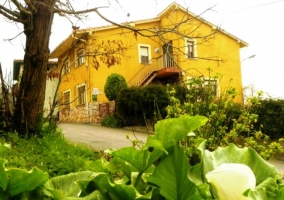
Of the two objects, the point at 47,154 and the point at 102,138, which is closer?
the point at 47,154

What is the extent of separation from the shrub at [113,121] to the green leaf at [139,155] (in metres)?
15.7

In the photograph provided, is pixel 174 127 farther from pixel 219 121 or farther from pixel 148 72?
pixel 148 72

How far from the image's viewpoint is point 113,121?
16.6m

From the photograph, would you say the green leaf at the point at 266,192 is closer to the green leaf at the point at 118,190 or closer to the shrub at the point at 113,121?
the green leaf at the point at 118,190

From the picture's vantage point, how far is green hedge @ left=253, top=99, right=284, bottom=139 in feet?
39.1

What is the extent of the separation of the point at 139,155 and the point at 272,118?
1221 centimetres

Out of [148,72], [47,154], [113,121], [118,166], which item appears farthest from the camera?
[148,72]

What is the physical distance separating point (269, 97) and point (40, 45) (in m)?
8.71

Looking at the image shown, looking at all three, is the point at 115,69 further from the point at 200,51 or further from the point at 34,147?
the point at 34,147

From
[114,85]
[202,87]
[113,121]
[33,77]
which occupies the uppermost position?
[114,85]

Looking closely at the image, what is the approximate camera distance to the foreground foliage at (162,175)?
563 millimetres

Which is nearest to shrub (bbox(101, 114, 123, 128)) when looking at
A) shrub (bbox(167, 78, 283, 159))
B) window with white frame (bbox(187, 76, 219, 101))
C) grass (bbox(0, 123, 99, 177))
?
grass (bbox(0, 123, 99, 177))

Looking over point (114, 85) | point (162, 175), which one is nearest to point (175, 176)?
point (162, 175)

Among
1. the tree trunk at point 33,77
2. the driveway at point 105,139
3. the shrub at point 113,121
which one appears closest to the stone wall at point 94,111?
the shrub at point 113,121
